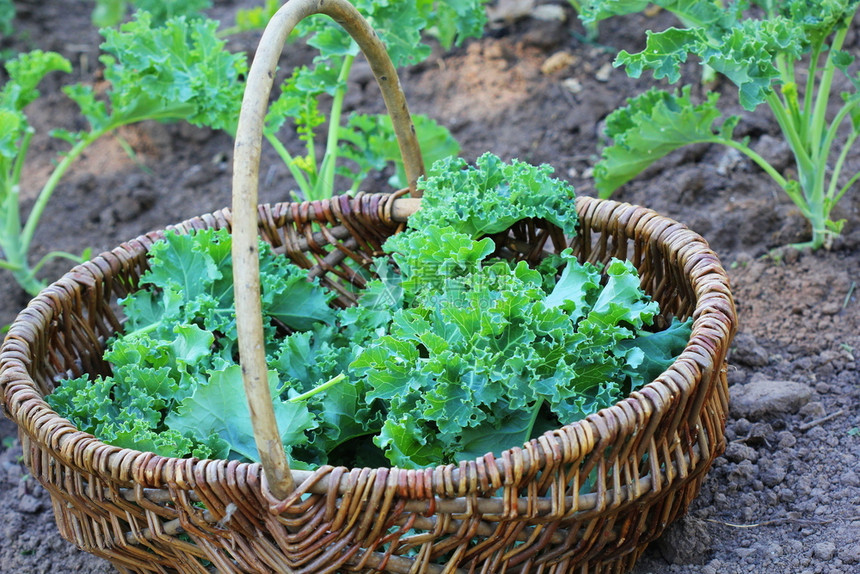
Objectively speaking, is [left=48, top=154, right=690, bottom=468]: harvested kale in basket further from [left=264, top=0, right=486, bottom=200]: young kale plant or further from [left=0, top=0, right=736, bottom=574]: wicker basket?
[left=264, top=0, right=486, bottom=200]: young kale plant

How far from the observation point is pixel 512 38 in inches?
188

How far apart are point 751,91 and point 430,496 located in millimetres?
1577

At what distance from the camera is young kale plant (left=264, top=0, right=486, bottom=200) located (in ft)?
9.88

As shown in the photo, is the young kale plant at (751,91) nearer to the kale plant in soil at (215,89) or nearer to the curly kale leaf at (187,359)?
the kale plant in soil at (215,89)

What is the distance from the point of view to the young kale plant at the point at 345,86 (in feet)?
9.88

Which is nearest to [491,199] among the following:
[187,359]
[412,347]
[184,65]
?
[412,347]

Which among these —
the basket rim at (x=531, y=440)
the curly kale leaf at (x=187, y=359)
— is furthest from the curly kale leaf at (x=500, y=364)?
the curly kale leaf at (x=187, y=359)

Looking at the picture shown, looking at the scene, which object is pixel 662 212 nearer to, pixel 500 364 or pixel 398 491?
pixel 500 364

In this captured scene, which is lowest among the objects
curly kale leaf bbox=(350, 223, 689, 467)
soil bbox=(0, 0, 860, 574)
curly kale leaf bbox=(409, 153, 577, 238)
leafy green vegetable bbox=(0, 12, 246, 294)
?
soil bbox=(0, 0, 860, 574)

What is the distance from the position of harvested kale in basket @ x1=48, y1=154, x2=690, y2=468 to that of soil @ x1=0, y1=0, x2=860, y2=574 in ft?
1.72

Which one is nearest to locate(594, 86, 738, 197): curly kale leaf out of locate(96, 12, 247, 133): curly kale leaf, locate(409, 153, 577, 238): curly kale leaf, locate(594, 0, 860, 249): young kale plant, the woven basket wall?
locate(594, 0, 860, 249): young kale plant

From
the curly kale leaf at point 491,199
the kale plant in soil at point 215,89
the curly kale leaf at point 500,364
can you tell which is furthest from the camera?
the kale plant in soil at point 215,89

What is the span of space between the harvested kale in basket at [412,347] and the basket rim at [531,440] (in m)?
0.16

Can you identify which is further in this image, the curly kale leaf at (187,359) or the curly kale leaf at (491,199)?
the curly kale leaf at (491,199)
